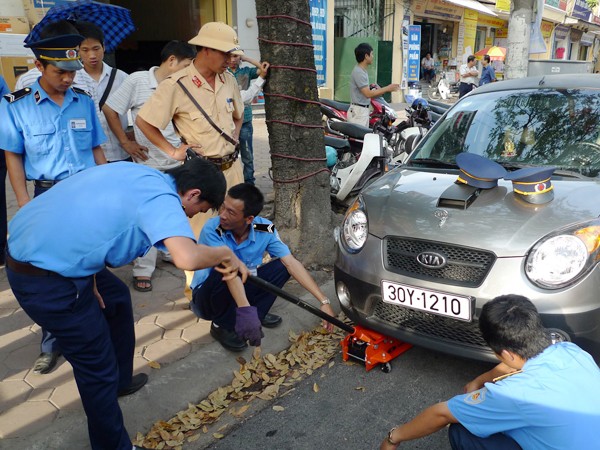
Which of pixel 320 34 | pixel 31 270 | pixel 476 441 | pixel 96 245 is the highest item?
pixel 320 34

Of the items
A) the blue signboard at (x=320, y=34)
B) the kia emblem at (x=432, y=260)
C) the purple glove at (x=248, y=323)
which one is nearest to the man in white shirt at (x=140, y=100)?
the purple glove at (x=248, y=323)

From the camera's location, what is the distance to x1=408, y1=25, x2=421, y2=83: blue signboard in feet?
59.6

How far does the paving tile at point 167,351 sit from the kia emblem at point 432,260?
58.6 inches

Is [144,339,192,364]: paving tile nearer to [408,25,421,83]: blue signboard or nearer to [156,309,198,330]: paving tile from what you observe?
[156,309,198,330]: paving tile

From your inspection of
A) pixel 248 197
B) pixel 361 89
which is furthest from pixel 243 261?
pixel 361 89

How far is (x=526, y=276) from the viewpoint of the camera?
2373 mm

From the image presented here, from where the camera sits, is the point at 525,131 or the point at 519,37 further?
the point at 519,37

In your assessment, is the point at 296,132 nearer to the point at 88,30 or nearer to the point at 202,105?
the point at 202,105

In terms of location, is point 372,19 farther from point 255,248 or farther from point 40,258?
point 40,258

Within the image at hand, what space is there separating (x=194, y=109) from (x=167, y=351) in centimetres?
150

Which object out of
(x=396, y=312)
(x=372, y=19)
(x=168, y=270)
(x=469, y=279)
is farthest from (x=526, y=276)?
(x=372, y=19)

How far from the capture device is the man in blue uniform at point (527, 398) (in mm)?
1642

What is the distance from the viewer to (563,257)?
7.79 feet

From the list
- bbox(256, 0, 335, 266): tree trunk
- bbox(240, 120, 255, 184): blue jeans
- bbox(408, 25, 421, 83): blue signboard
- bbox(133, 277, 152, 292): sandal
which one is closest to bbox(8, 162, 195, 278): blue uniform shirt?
bbox(133, 277, 152, 292): sandal
